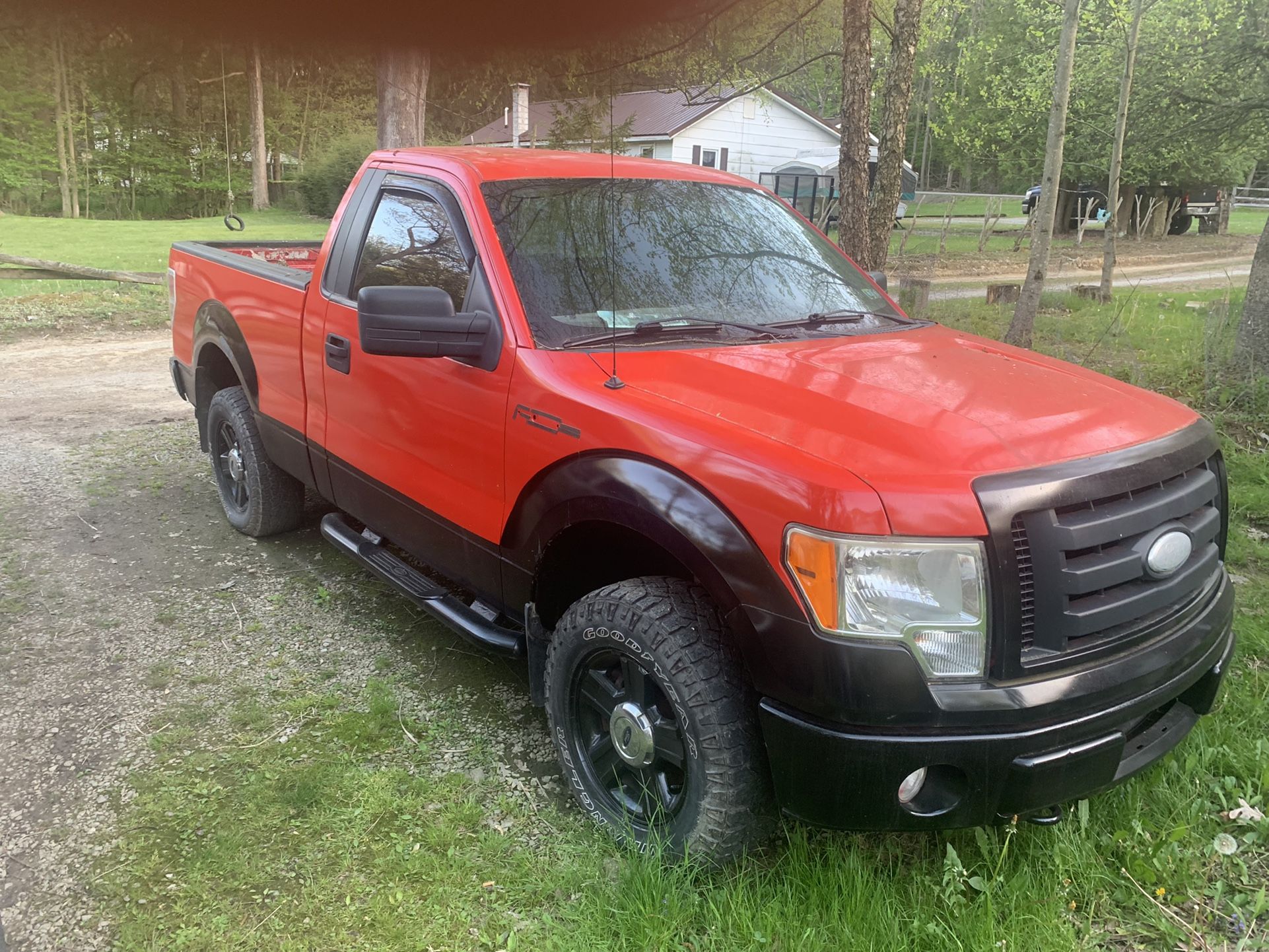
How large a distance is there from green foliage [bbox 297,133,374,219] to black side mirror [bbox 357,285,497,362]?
601 inches

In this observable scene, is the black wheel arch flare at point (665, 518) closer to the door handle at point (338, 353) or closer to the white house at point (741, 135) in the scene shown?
the door handle at point (338, 353)

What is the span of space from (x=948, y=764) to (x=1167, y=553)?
79cm

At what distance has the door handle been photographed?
3684mm

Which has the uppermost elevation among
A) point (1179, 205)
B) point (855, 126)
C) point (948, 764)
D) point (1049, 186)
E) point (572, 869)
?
point (1179, 205)

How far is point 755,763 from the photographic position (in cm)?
239

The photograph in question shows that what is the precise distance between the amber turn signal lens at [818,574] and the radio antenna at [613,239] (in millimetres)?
755

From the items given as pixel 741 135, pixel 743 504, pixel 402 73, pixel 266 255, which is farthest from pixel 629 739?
pixel 741 135

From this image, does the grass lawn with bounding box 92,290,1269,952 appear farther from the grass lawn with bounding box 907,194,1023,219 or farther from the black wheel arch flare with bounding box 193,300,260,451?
→ the grass lawn with bounding box 907,194,1023,219

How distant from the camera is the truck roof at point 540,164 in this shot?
348 cm

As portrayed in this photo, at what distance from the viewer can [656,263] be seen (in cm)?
333

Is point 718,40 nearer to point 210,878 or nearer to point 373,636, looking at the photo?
point 373,636

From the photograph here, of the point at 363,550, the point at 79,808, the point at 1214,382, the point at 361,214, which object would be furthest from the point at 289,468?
the point at 1214,382

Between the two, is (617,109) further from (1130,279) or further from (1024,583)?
(1130,279)

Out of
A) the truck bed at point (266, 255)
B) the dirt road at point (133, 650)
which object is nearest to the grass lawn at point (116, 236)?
the truck bed at point (266, 255)
